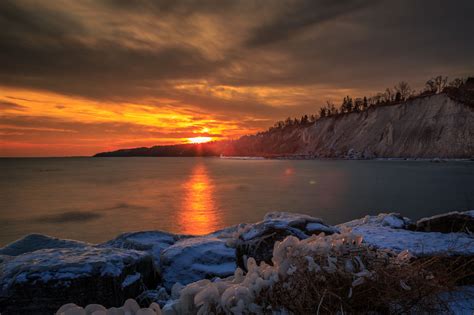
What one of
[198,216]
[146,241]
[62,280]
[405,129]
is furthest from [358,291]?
[405,129]

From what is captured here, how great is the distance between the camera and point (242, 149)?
18175cm

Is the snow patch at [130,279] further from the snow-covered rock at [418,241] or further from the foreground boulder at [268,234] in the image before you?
the snow-covered rock at [418,241]

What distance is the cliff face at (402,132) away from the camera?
211 ft

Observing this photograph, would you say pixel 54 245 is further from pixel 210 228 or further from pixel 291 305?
pixel 210 228

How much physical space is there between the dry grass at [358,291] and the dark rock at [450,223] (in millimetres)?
5100

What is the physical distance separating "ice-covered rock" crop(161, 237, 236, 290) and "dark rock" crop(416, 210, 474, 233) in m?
4.42

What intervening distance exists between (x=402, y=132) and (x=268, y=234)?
259 feet

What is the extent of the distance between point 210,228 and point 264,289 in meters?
12.2

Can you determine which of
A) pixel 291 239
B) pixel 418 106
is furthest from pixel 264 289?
pixel 418 106

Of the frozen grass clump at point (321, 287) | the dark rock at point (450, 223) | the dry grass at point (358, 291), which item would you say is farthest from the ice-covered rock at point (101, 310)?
the dark rock at point (450, 223)

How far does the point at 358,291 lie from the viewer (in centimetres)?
220

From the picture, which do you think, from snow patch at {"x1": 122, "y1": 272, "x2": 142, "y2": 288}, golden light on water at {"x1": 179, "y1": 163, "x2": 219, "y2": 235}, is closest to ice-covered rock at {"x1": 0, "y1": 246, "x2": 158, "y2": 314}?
snow patch at {"x1": 122, "y1": 272, "x2": 142, "y2": 288}

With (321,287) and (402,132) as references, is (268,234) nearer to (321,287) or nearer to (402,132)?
→ (321,287)

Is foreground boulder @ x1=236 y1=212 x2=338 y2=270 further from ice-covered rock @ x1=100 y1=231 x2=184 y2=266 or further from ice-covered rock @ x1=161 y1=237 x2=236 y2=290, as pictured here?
ice-covered rock @ x1=100 y1=231 x2=184 y2=266
